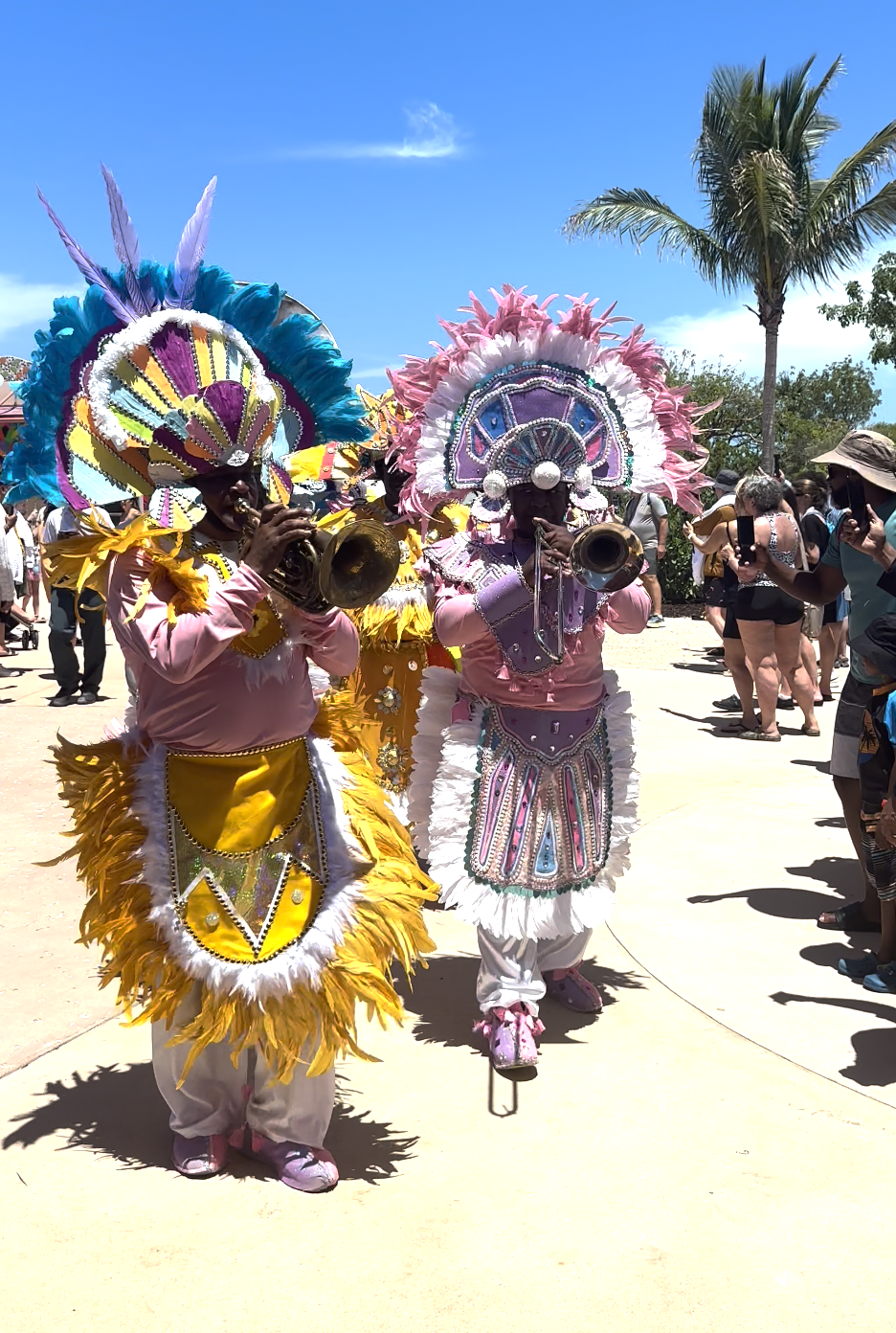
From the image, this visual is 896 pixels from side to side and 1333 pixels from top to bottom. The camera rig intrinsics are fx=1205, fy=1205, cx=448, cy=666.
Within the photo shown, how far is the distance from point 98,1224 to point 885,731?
2.72 m

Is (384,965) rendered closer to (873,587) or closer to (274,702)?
(274,702)

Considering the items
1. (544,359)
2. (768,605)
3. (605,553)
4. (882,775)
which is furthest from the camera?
(768,605)

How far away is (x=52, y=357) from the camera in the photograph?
9.82ft

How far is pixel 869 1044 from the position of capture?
386cm

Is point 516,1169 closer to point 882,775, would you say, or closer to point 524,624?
point 524,624

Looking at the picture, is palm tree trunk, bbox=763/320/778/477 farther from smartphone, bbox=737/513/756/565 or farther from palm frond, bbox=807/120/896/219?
smartphone, bbox=737/513/756/565

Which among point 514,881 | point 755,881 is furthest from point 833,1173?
point 755,881

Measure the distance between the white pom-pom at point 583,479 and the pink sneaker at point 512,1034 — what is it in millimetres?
1616

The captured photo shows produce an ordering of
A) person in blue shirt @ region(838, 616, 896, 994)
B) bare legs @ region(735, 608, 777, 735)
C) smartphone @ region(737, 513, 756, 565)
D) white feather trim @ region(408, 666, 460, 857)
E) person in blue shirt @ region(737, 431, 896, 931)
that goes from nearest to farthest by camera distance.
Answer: person in blue shirt @ region(838, 616, 896, 994), white feather trim @ region(408, 666, 460, 857), person in blue shirt @ region(737, 431, 896, 931), smartphone @ region(737, 513, 756, 565), bare legs @ region(735, 608, 777, 735)

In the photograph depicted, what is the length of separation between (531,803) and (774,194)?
57.9 feet

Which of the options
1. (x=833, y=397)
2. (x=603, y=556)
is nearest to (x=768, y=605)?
(x=603, y=556)

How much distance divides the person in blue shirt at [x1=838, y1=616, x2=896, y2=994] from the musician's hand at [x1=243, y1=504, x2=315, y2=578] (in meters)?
2.08

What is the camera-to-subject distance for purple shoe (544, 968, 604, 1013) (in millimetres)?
4105

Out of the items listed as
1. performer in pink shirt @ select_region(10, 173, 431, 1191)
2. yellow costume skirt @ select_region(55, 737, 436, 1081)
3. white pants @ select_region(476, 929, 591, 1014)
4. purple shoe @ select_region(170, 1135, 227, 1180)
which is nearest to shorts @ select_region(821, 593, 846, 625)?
white pants @ select_region(476, 929, 591, 1014)
